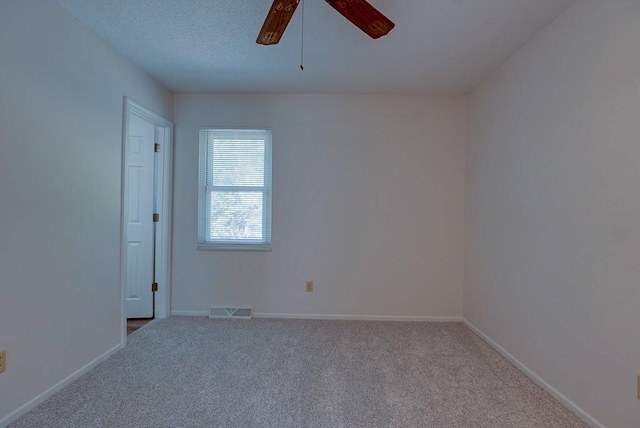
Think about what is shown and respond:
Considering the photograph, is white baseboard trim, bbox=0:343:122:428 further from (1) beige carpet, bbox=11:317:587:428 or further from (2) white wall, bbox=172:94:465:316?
(2) white wall, bbox=172:94:465:316

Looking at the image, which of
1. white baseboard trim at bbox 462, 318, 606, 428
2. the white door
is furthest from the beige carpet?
the white door

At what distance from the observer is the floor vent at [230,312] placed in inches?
131

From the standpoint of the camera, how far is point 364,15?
1460mm

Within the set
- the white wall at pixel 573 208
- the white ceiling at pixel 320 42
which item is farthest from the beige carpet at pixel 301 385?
the white ceiling at pixel 320 42

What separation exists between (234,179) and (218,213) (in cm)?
41

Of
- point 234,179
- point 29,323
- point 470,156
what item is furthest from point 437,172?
point 29,323

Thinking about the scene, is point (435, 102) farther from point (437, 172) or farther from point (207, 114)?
point (207, 114)

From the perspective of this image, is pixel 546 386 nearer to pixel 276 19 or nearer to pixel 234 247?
pixel 276 19

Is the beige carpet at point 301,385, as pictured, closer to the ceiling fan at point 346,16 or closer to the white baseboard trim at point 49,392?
the white baseboard trim at point 49,392

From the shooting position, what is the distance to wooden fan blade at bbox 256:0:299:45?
4.58 ft

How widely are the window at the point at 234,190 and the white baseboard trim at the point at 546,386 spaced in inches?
91.0

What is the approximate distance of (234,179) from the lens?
3.40 meters

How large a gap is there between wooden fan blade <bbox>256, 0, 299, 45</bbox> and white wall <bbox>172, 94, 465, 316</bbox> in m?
1.75

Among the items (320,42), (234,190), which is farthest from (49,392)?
(320,42)
